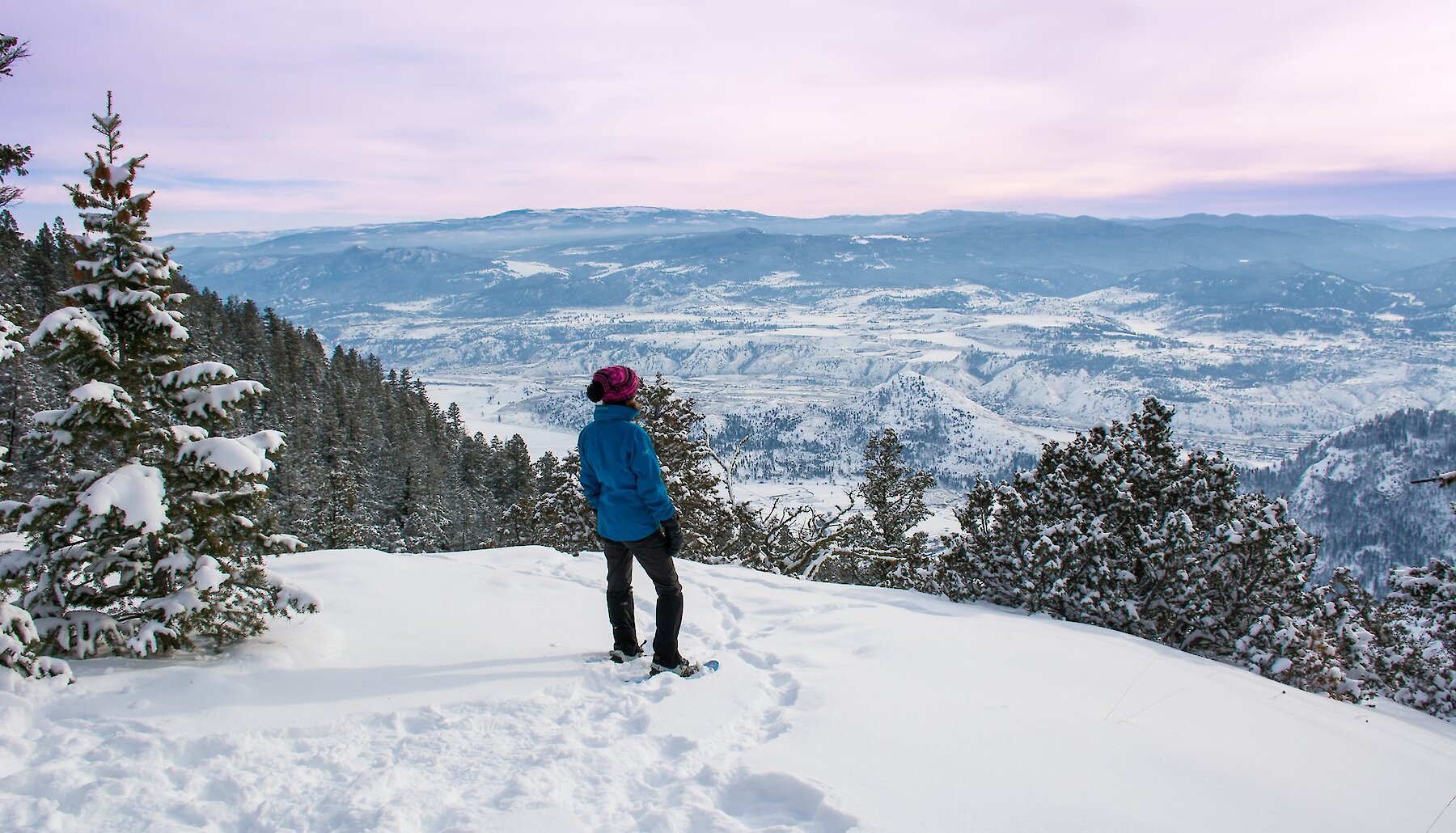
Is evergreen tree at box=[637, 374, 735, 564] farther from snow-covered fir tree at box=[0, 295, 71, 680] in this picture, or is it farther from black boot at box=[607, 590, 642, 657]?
snow-covered fir tree at box=[0, 295, 71, 680]

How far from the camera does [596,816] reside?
367cm

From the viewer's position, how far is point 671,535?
5883 mm

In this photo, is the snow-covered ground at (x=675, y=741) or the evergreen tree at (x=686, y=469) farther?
the evergreen tree at (x=686, y=469)

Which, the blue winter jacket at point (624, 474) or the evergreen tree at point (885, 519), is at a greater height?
the blue winter jacket at point (624, 474)

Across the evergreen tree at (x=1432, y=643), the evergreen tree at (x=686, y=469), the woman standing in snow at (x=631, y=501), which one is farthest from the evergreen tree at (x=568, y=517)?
the evergreen tree at (x=1432, y=643)

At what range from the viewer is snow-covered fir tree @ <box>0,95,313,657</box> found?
5.14m

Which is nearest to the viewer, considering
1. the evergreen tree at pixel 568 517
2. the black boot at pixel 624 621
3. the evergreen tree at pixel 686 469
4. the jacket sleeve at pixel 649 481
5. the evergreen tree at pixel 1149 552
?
the jacket sleeve at pixel 649 481

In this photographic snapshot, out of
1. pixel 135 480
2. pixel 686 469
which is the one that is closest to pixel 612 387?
pixel 135 480

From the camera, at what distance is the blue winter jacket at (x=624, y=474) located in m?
5.82

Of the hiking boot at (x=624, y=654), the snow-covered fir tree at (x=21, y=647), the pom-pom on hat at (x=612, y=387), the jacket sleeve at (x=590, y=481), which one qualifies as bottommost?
the hiking boot at (x=624, y=654)

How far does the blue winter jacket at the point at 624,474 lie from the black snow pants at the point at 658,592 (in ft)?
0.38

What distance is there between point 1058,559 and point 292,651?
10.7 metres

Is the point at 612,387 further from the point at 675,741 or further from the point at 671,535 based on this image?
the point at 675,741

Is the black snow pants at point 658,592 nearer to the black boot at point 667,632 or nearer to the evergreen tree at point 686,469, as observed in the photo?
the black boot at point 667,632
